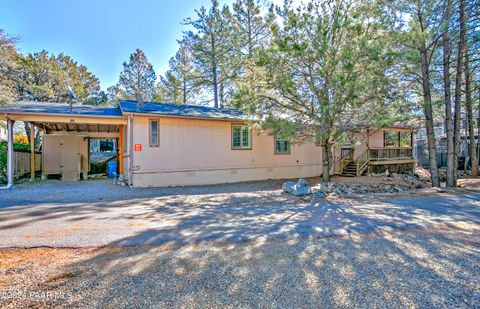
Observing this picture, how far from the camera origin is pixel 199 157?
37.3 ft

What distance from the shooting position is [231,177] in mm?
12133

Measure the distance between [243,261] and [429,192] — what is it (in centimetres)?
854

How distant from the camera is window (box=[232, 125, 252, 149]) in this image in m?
12.2

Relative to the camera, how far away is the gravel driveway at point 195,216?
14.0 feet

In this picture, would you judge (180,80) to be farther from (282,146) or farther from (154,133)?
(154,133)

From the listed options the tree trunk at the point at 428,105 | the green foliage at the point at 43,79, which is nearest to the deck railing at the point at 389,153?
the tree trunk at the point at 428,105

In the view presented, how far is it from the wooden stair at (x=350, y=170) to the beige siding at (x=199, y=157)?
3249 mm

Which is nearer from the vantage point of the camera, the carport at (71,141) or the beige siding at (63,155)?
the carport at (71,141)

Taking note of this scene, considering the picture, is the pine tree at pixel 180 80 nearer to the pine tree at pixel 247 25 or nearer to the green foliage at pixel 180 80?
the green foliage at pixel 180 80

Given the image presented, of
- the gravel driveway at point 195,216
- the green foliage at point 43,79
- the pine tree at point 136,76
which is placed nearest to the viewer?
the gravel driveway at point 195,216

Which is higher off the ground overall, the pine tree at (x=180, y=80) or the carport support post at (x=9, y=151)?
the pine tree at (x=180, y=80)

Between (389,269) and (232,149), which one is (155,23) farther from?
(389,269)

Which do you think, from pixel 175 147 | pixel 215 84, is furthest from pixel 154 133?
pixel 215 84

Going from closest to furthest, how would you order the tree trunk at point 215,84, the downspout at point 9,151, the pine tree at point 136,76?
the downspout at point 9,151 < the tree trunk at point 215,84 < the pine tree at point 136,76
